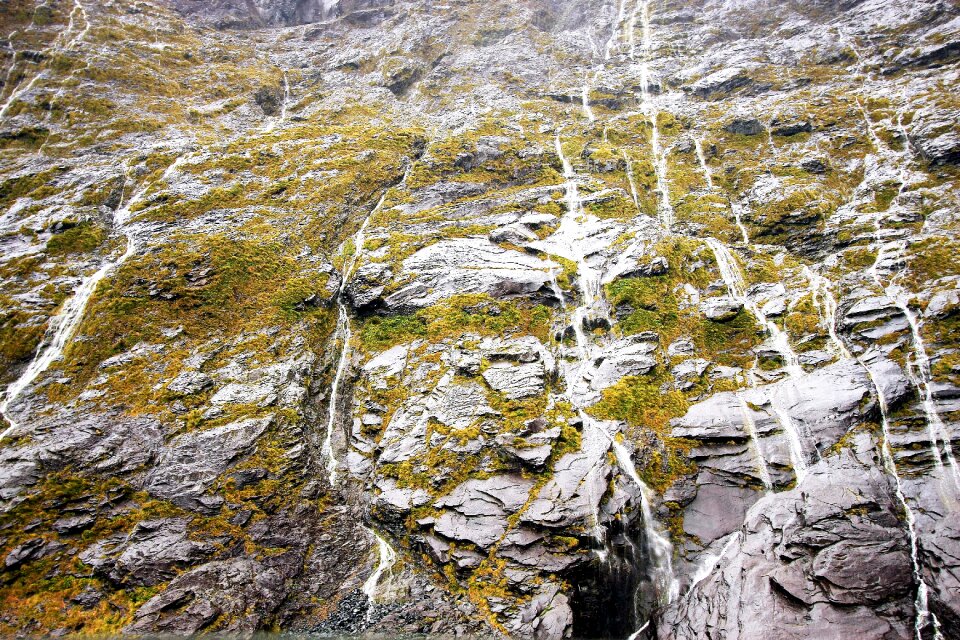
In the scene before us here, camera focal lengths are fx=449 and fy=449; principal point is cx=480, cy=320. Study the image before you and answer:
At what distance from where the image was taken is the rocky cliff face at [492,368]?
50.8ft

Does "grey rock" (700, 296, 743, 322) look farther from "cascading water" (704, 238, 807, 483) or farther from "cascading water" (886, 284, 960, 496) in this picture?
"cascading water" (886, 284, 960, 496)

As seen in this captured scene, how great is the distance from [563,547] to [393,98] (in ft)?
180

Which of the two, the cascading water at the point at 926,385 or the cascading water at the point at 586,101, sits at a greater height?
the cascading water at the point at 586,101

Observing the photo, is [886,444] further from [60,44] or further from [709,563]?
[60,44]

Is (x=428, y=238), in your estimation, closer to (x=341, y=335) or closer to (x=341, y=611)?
(x=341, y=335)

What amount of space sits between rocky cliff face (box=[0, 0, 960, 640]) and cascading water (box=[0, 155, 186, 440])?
158 millimetres

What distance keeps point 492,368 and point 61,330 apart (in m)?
21.8

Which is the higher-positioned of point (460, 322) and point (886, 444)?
point (460, 322)

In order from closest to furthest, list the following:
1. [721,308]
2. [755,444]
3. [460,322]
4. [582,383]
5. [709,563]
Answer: [709,563], [755,444], [582,383], [721,308], [460,322]

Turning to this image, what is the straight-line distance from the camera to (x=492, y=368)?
72.3ft

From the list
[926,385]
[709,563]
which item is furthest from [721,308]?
[709,563]

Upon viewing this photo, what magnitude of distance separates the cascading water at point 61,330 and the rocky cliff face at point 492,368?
0.52 feet

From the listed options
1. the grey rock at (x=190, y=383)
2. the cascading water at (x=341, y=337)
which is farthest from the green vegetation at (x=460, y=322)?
the grey rock at (x=190, y=383)

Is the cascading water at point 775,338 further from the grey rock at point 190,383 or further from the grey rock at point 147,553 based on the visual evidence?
the grey rock at point 190,383
